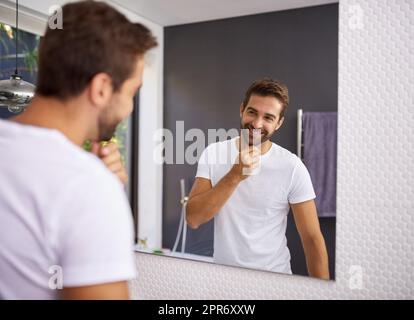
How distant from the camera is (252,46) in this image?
96 centimetres

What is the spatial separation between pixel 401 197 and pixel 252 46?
0.49m

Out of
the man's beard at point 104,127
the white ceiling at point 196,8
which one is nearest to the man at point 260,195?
the white ceiling at point 196,8

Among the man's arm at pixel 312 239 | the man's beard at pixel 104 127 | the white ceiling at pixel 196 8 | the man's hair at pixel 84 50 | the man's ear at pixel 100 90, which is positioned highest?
the white ceiling at pixel 196 8

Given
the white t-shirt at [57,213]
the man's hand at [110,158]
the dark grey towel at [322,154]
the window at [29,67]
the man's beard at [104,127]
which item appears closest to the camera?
the white t-shirt at [57,213]

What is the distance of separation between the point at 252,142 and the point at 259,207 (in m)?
0.16

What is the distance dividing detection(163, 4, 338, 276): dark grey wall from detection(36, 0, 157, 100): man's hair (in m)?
0.45

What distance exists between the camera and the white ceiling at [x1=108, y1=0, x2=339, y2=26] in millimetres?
942

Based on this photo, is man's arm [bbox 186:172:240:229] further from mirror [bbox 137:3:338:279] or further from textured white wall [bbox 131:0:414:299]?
textured white wall [bbox 131:0:414:299]

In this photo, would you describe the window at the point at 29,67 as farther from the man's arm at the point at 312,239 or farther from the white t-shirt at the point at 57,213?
the white t-shirt at the point at 57,213

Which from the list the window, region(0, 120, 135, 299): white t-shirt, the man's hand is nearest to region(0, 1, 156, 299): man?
region(0, 120, 135, 299): white t-shirt

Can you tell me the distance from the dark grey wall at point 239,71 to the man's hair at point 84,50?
0.45 meters

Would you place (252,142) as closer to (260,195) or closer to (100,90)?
(260,195)

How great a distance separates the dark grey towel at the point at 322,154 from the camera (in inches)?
33.7
